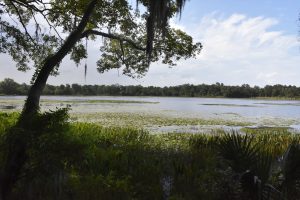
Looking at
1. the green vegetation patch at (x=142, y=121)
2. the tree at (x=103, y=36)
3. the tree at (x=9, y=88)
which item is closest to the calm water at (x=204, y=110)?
the green vegetation patch at (x=142, y=121)

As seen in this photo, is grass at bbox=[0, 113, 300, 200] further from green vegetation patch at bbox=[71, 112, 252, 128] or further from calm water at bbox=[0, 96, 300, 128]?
calm water at bbox=[0, 96, 300, 128]

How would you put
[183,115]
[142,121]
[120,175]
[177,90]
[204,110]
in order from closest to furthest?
[120,175], [142,121], [183,115], [204,110], [177,90]

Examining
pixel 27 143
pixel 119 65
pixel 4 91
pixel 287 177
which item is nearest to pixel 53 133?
pixel 27 143

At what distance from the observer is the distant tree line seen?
410ft

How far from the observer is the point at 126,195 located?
5.91 m

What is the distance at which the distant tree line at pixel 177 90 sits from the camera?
125000mm

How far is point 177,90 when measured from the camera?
477 feet

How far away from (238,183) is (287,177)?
0.83m

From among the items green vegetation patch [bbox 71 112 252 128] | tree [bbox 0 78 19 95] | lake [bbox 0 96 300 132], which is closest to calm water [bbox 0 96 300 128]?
lake [bbox 0 96 300 132]

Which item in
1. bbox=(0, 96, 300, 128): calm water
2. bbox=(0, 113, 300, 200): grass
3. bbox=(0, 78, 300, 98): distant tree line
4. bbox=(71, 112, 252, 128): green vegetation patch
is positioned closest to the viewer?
bbox=(0, 113, 300, 200): grass

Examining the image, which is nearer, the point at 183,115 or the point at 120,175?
the point at 120,175

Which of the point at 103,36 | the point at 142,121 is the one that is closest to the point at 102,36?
the point at 103,36

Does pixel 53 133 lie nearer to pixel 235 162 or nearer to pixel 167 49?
pixel 235 162

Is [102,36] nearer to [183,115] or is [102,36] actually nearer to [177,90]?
[183,115]
